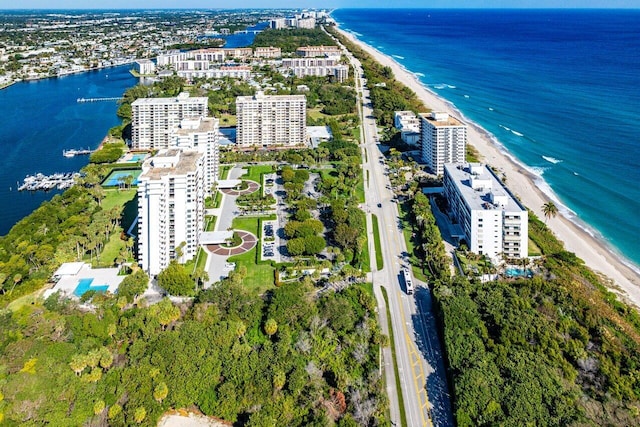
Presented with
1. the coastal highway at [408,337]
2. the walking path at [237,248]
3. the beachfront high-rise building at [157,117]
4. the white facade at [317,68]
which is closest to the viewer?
the coastal highway at [408,337]

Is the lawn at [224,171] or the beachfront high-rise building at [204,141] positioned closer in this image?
the beachfront high-rise building at [204,141]

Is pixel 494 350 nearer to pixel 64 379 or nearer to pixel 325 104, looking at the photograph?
pixel 64 379

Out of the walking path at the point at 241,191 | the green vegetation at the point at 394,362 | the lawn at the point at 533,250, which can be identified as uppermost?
the walking path at the point at 241,191

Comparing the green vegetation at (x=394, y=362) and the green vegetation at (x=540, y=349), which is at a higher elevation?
the green vegetation at (x=540, y=349)

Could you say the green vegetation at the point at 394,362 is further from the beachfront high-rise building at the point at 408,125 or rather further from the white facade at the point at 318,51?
the white facade at the point at 318,51

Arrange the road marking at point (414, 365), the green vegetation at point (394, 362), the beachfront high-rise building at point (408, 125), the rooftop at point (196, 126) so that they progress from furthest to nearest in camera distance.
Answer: the beachfront high-rise building at point (408, 125) → the rooftop at point (196, 126) → the road marking at point (414, 365) → the green vegetation at point (394, 362)

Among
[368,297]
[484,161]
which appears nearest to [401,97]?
[484,161]

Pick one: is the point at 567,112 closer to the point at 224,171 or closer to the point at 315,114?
the point at 315,114

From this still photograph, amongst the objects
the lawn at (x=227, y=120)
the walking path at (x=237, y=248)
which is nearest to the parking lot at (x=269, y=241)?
the walking path at (x=237, y=248)
